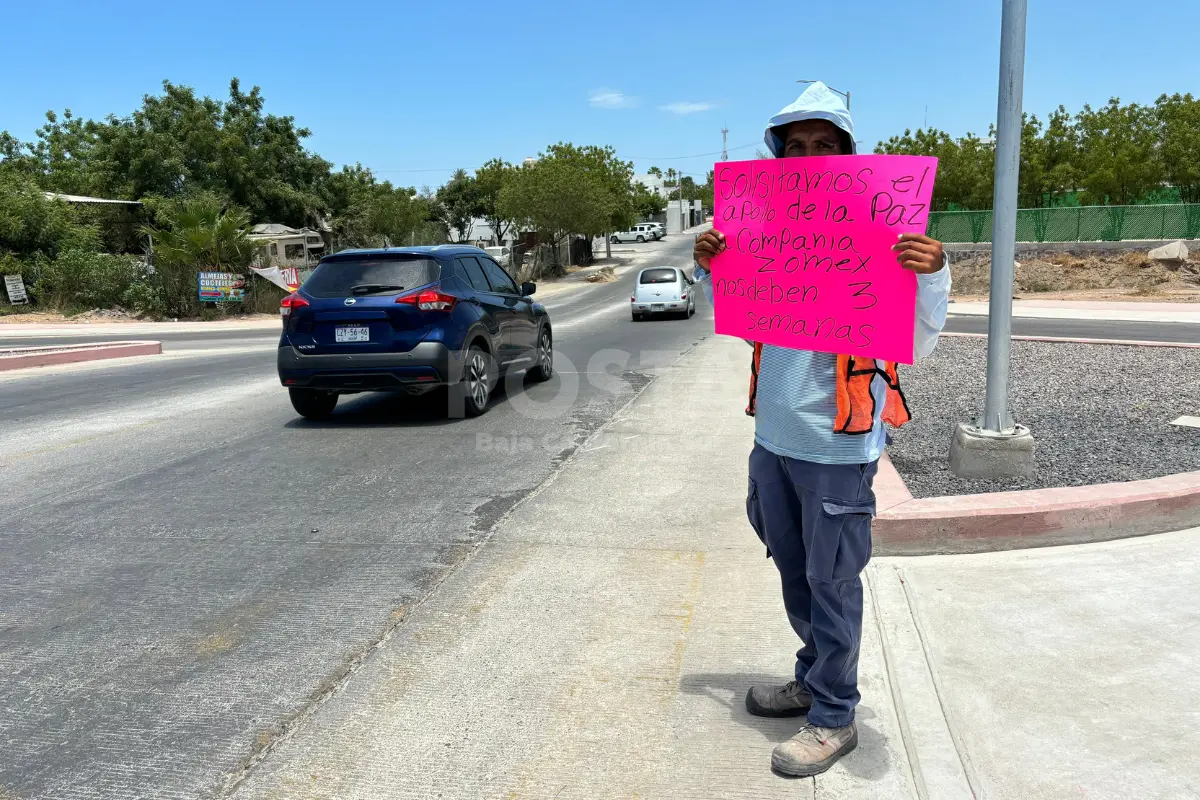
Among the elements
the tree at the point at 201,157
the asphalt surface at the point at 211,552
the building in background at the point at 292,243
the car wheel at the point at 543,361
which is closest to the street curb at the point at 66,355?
the asphalt surface at the point at 211,552

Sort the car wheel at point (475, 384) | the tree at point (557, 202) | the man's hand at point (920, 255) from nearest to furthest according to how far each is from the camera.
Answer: the man's hand at point (920, 255), the car wheel at point (475, 384), the tree at point (557, 202)

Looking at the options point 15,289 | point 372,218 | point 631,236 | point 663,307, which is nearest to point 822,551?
point 663,307

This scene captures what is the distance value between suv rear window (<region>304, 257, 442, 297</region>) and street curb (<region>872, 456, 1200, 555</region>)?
543cm

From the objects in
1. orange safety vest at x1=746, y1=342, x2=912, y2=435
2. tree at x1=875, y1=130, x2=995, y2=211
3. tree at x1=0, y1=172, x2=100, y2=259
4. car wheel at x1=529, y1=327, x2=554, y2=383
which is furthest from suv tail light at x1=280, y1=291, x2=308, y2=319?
tree at x1=875, y1=130, x2=995, y2=211

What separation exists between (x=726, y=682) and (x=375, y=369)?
5872 millimetres

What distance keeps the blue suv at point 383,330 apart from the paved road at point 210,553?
0.46 meters

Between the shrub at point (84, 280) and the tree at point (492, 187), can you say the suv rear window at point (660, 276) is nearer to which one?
the shrub at point (84, 280)

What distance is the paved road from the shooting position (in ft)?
10.7

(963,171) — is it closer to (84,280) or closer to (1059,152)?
(1059,152)

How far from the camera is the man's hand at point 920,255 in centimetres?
271

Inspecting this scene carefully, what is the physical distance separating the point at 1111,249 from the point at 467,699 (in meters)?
36.6

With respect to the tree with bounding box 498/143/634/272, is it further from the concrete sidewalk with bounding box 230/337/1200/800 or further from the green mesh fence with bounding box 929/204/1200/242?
the concrete sidewalk with bounding box 230/337/1200/800

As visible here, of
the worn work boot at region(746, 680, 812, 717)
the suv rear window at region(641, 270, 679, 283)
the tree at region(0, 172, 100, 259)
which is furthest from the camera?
the tree at region(0, 172, 100, 259)

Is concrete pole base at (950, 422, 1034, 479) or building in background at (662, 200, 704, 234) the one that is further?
building in background at (662, 200, 704, 234)
